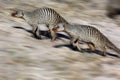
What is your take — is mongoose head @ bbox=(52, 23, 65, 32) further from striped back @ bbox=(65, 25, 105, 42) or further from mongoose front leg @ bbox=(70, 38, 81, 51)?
mongoose front leg @ bbox=(70, 38, 81, 51)

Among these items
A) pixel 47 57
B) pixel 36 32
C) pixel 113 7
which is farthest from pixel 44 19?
pixel 113 7

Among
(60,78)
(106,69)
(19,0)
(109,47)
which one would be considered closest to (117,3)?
(19,0)

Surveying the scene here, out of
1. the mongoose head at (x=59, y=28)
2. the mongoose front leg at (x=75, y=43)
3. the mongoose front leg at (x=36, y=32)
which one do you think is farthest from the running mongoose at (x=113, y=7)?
A: the mongoose head at (x=59, y=28)

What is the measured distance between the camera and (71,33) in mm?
12227

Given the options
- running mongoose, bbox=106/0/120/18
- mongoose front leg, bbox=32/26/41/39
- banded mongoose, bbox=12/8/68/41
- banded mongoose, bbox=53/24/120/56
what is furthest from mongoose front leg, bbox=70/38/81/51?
running mongoose, bbox=106/0/120/18

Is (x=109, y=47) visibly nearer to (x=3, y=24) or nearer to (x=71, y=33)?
(x=71, y=33)

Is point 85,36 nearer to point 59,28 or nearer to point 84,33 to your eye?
point 84,33

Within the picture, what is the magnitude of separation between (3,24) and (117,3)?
511 cm

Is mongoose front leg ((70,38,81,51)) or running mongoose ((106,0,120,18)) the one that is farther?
running mongoose ((106,0,120,18))

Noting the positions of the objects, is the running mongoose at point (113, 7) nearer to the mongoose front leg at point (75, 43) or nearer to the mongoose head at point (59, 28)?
the mongoose front leg at point (75, 43)

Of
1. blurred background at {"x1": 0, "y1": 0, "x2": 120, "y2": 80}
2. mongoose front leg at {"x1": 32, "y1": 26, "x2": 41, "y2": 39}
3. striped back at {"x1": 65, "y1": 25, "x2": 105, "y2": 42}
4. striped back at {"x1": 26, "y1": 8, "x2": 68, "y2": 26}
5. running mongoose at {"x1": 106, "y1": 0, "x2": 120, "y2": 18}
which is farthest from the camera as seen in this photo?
running mongoose at {"x1": 106, "y1": 0, "x2": 120, "y2": 18}

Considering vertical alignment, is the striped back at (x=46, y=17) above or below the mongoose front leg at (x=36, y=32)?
above

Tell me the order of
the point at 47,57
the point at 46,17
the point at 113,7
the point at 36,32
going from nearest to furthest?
the point at 47,57, the point at 46,17, the point at 36,32, the point at 113,7

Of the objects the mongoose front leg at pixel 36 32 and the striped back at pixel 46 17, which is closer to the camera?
the striped back at pixel 46 17
